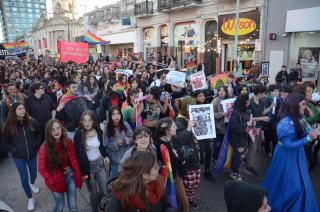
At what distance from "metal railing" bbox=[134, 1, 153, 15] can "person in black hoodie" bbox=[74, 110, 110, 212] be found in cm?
2215

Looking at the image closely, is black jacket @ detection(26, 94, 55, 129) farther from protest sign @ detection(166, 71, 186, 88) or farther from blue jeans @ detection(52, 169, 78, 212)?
protest sign @ detection(166, 71, 186, 88)

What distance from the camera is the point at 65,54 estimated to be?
38.7 feet

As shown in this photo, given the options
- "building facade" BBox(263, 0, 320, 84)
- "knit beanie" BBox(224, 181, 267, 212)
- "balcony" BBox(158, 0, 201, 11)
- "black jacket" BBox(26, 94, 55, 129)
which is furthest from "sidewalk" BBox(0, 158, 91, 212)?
"balcony" BBox(158, 0, 201, 11)

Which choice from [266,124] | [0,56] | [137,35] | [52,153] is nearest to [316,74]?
[266,124]

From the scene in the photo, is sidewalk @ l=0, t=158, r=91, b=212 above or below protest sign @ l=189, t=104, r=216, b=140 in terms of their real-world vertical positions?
below

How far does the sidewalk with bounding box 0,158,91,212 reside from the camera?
439 centimetres

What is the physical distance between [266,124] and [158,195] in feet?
14.3

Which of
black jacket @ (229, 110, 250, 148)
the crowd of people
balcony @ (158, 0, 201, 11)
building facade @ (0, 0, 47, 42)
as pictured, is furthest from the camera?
building facade @ (0, 0, 47, 42)

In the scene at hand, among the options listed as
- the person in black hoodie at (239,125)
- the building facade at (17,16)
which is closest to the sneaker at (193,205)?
the person in black hoodie at (239,125)

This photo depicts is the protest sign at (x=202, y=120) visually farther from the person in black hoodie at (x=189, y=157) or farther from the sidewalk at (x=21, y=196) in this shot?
the sidewalk at (x=21, y=196)

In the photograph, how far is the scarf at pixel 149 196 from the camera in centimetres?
204

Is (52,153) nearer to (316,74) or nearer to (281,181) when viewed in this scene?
(281,181)

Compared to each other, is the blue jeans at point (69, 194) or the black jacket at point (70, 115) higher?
the black jacket at point (70, 115)

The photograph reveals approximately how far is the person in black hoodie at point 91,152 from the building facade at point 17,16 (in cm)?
15722
